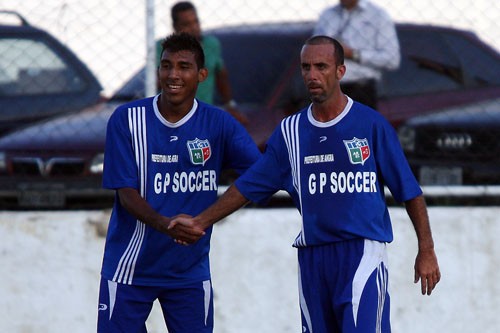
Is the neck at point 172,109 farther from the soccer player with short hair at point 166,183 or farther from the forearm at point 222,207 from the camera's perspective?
the forearm at point 222,207

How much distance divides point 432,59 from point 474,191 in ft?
7.35

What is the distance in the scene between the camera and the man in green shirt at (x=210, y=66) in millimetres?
7859

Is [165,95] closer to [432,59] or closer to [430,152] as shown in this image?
[430,152]

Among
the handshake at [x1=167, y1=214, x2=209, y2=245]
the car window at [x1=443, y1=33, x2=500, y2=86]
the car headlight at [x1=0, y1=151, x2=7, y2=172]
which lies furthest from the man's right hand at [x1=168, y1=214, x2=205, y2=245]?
the car window at [x1=443, y1=33, x2=500, y2=86]

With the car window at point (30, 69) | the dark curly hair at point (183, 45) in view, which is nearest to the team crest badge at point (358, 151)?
the dark curly hair at point (183, 45)

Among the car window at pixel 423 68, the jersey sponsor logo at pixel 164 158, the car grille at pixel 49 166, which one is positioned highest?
the car window at pixel 423 68

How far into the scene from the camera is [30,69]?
8.90 metres

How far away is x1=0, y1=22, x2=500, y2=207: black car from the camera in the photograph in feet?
26.7

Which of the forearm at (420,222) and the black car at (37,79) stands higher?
the black car at (37,79)

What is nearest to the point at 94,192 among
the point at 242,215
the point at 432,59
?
the point at 242,215

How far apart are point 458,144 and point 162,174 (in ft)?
12.0

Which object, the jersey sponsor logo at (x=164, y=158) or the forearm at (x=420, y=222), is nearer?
the forearm at (x=420, y=222)

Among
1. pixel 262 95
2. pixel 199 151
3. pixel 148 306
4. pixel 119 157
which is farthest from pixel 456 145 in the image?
pixel 119 157

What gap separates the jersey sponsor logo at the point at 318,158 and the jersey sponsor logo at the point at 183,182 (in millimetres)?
545
